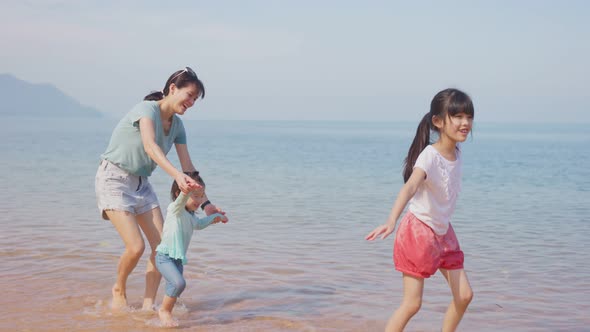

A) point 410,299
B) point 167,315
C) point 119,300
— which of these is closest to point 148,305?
point 119,300

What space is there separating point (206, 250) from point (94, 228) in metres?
2.06

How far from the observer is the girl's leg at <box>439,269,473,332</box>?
3863 millimetres

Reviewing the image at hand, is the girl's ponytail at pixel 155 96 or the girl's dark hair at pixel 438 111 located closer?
the girl's dark hair at pixel 438 111

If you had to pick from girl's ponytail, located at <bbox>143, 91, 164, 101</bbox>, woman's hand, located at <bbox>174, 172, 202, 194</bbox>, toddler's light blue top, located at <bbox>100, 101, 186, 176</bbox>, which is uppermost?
girl's ponytail, located at <bbox>143, 91, 164, 101</bbox>

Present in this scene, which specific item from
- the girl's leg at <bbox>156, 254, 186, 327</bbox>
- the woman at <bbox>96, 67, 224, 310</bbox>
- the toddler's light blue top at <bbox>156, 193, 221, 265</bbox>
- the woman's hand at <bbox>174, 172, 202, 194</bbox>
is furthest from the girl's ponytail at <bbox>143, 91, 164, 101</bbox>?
the girl's leg at <bbox>156, 254, 186, 327</bbox>

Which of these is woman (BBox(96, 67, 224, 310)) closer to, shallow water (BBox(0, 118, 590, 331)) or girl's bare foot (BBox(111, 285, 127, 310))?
girl's bare foot (BBox(111, 285, 127, 310))

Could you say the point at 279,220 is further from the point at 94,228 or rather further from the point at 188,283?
the point at 188,283

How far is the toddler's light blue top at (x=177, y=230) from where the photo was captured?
4.57 m

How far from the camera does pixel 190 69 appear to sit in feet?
15.6

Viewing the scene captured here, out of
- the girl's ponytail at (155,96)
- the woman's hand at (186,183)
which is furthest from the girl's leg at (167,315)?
the girl's ponytail at (155,96)

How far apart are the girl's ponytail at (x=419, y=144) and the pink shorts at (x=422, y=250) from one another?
27 cm

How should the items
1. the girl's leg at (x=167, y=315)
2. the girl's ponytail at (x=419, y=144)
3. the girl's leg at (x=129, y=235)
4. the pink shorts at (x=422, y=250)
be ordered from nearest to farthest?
the pink shorts at (x=422, y=250) → the girl's ponytail at (x=419, y=144) → the girl's leg at (x=167, y=315) → the girl's leg at (x=129, y=235)

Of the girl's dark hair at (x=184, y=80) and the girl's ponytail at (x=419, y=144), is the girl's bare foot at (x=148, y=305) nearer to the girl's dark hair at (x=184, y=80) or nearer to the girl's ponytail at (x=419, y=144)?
the girl's dark hair at (x=184, y=80)

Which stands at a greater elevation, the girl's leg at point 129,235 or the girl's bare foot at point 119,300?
the girl's leg at point 129,235
